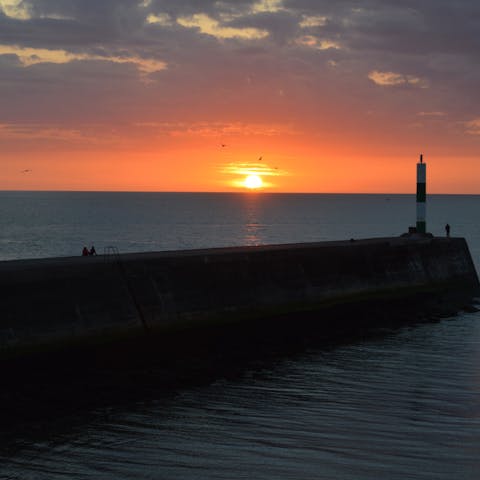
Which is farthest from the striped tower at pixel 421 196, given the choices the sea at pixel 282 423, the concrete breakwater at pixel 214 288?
the sea at pixel 282 423

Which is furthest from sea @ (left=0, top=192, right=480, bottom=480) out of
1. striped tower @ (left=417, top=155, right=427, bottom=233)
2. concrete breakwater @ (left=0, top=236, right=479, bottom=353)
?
striped tower @ (left=417, top=155, right=427, bottom=233)

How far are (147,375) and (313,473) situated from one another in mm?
8090

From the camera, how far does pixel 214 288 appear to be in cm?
2764

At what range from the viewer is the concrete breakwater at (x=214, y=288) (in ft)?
72.4

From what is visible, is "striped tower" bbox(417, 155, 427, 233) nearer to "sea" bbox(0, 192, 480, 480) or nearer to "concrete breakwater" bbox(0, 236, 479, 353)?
"concrete breakwater" bbox(0, 236, 479, 353)

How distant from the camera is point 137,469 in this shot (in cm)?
1394

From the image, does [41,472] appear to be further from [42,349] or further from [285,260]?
[285,260]

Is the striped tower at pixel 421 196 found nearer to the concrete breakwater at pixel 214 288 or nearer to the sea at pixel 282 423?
the concrete breakwater at pixel 214 288

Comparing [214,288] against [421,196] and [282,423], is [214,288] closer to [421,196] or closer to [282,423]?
[282,423]

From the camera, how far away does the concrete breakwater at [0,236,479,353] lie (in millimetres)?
22062

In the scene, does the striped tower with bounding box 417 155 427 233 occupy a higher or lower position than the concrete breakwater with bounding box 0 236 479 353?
higher

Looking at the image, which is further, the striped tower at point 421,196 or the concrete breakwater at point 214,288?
the striped tower at point 421,196

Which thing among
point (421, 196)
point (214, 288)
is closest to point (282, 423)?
point (214, 288)

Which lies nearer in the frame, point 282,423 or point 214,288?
point 282,423
